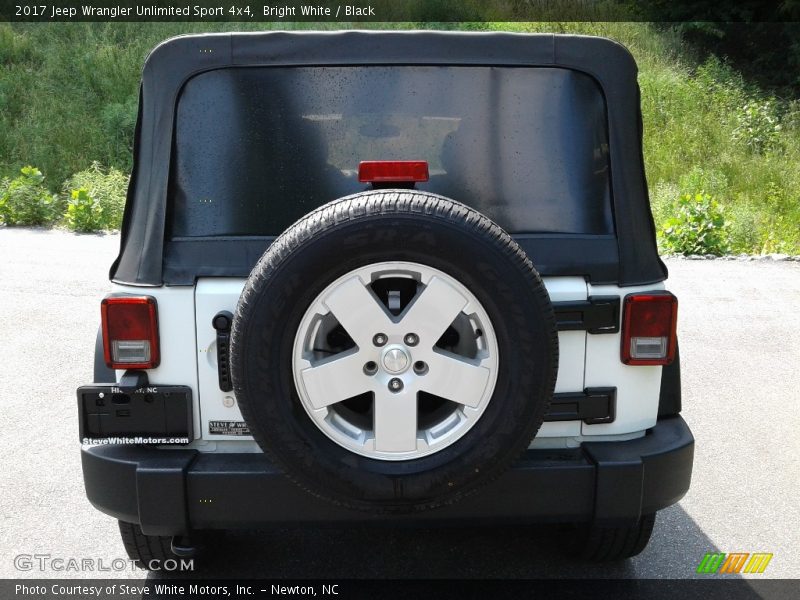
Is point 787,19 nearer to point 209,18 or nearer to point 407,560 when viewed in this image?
point 209,18

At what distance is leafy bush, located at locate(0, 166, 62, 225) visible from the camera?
39.1 ft

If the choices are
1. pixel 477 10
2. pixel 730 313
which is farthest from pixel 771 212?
pixel 477 10

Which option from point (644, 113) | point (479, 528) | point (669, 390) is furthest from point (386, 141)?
point (644, 113)

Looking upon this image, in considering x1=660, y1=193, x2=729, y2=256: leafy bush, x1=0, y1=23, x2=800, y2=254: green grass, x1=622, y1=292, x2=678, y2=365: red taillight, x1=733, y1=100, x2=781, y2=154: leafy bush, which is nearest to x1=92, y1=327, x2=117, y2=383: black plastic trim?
x1=622, y1=292, x2=678, y2=365: red taillight

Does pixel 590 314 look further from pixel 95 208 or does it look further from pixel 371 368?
pixel 95 208

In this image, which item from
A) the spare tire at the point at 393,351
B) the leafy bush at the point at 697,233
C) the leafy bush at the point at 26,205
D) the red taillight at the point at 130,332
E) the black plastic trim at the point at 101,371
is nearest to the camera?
the spare tire at the point at 393,351

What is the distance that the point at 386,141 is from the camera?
9.54ft

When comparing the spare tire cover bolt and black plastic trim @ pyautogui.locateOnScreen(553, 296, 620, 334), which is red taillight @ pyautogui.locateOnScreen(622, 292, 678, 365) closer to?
black plastic trim @ pyautogui.locateOnScreen(553, 296, 620, 334)

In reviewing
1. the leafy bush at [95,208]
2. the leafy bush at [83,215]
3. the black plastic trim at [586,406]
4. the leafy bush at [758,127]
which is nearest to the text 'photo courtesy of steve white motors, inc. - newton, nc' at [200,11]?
the leafy bush at [758,127]

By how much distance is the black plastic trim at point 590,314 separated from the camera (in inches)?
111

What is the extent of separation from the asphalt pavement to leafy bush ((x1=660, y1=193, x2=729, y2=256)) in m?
1.95

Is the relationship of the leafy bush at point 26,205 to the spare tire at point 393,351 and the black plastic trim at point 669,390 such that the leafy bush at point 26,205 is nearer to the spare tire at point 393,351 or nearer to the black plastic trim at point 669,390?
the spare tire at point 393,351

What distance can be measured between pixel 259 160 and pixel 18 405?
11.1ft

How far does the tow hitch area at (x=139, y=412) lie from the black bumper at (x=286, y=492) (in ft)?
0.21
